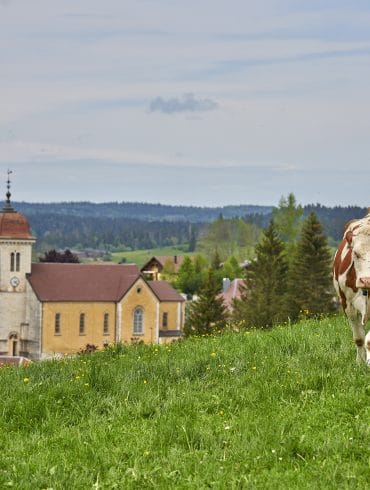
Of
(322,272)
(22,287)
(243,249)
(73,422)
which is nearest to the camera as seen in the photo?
(73,422)

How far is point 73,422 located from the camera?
37.0 ft

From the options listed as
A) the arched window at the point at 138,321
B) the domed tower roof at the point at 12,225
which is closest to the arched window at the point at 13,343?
the domed tower roof at the point at 12,225

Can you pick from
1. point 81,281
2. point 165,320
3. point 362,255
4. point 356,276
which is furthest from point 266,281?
point 362,255

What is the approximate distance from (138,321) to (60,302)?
8.98 m

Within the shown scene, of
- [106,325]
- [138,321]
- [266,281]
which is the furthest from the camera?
[138,321]

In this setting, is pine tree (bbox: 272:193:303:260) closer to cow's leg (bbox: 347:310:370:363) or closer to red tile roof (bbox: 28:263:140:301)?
red tile roof (bbox: 28:263:140:301)

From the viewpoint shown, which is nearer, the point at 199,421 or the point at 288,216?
the point at 199,421

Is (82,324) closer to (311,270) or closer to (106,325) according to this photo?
(106,325)

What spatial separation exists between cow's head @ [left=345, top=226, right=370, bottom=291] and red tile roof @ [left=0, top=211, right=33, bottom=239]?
91135mm

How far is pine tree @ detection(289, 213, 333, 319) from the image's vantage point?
7031 cm

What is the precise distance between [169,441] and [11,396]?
3.42 meters

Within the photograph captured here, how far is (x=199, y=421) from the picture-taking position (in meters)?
10.1

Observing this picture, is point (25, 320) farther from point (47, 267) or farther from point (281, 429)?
point (281, 429)

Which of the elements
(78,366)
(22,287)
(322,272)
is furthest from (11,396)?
(22,287)
